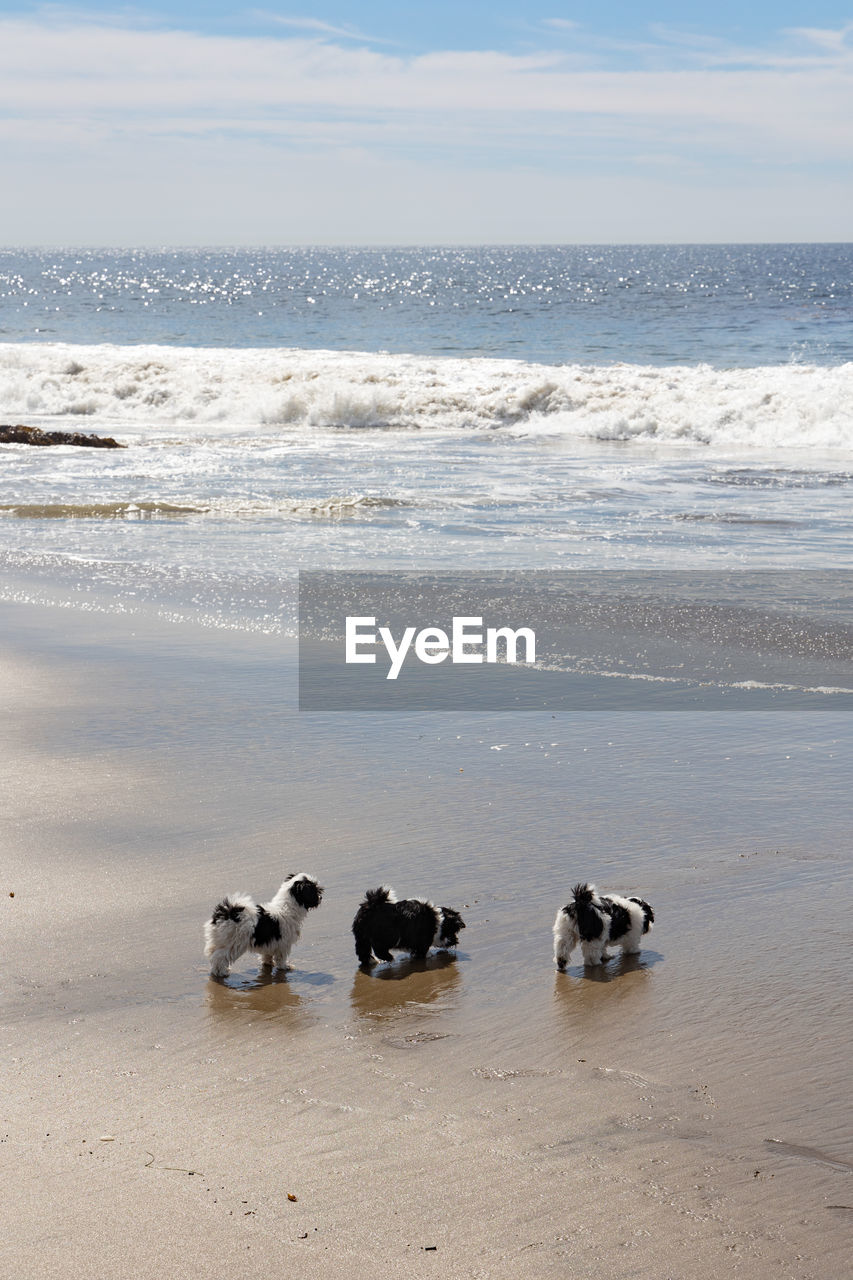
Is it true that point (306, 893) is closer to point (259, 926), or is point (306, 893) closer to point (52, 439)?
point (259, 926)

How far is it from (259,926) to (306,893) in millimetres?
276

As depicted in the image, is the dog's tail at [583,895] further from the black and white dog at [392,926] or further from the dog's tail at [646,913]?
the black and white dog at [392,926]

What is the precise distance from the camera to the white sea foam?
88.5ft

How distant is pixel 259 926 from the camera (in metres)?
4.57

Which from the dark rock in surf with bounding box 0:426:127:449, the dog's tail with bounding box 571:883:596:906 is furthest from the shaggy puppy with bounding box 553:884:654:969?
the dark rock in surf with bounding box 0:426:127:449

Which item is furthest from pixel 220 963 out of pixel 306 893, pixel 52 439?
pixel 52 439

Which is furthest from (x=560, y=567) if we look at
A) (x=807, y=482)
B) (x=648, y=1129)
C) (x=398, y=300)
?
(x=398, y=300)

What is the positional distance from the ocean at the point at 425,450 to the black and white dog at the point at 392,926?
6089mm

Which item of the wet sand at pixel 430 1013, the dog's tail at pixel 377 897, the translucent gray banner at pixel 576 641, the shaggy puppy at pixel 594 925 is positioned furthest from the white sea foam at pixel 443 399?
the dog's tail at pixel 377 897

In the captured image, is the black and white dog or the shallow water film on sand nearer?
the shallow water film on sand

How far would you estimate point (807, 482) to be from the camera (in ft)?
62.4

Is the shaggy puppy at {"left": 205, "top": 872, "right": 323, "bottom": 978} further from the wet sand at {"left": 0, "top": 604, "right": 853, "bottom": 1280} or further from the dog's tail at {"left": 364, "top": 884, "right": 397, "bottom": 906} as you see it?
the dog's tail at {"left": 364, "top": 884, "right": 397, "bottom": 906}

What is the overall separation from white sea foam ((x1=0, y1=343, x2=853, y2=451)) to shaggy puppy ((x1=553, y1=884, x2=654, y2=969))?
70.9 feet

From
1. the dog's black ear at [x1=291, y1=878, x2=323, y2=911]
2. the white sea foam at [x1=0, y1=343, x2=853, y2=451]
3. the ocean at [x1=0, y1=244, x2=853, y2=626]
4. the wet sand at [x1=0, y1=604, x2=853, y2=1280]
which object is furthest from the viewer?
the white sea foam at [x1=0, y1=343, x2=853, y2=451]
